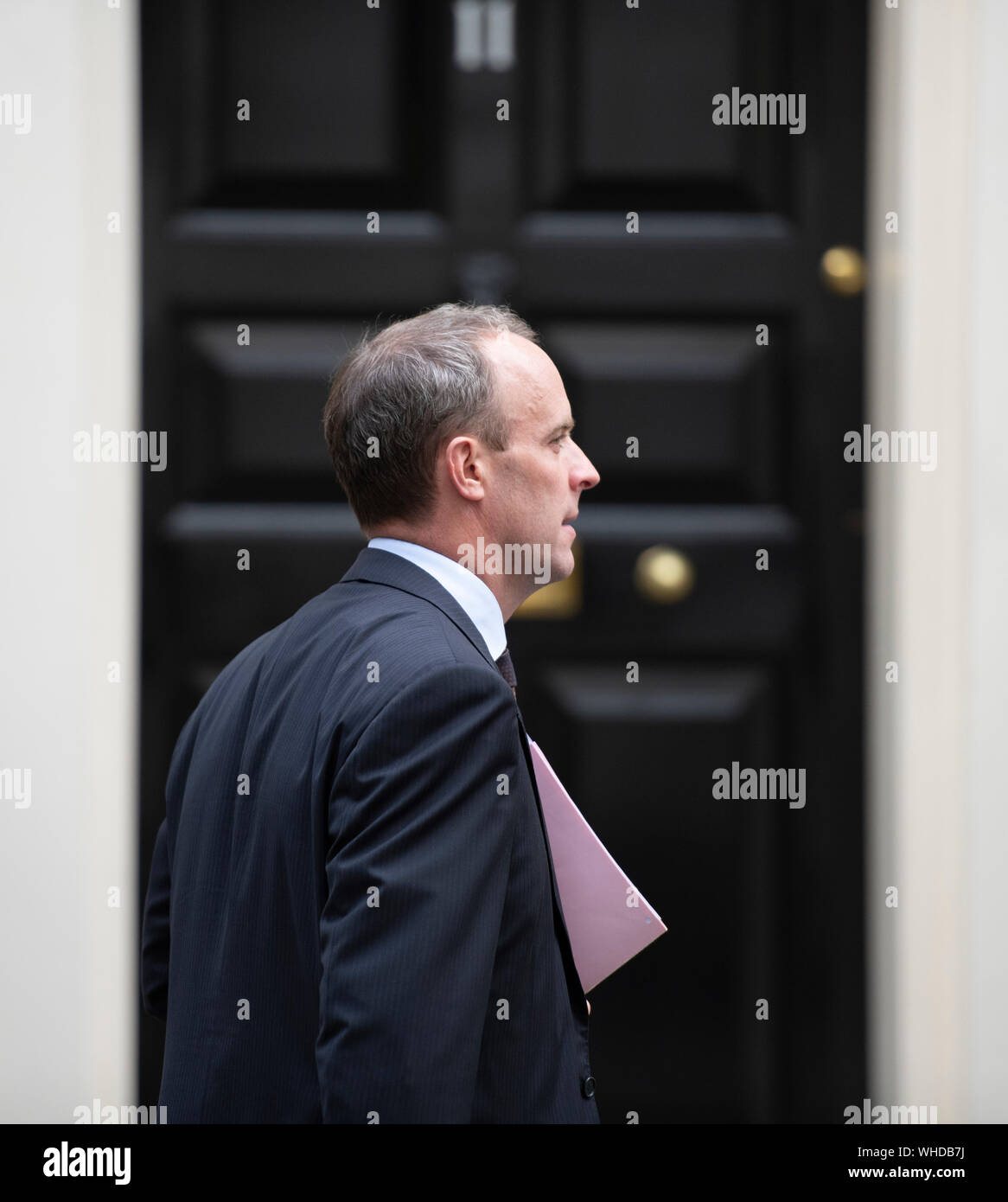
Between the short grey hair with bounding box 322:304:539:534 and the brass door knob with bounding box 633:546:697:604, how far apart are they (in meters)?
1.01

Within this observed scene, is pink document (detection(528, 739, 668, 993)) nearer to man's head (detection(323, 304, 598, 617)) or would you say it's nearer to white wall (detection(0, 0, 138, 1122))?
man's head (detection(323, 304, 598, 617))

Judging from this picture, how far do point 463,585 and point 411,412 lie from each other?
8.9 inches

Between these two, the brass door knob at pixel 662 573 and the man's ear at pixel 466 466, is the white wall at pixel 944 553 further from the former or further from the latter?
the man's ear at pixel 466 466

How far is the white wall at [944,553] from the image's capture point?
242 cm

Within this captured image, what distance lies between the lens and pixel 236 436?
8.25 feet

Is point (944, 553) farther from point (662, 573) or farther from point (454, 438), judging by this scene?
point (454, 438)

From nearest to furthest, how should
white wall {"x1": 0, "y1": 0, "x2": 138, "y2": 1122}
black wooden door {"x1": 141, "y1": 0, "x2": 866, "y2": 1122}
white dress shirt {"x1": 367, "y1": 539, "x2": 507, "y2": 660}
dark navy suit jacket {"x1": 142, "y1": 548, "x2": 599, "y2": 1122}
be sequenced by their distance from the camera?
dark navy suit jacket {"x1": 142, "y1": 548, "x2": 599, "y2": 1122}
white dress shirt {"x1": 367, "y1": 539, "x2": 507, "y2": 660}
white wall {"x1": 0, "y1": 0, "x2": 138, "y2": 1122}
black wooden door {"x1": 141, "y1": 0, "x2": 866, "y2": 1122}

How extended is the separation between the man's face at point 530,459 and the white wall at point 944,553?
1115mm

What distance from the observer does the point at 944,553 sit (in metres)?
2.47

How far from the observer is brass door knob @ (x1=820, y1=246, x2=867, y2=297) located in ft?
8.38

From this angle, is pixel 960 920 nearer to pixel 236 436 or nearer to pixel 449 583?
pixel 449 583

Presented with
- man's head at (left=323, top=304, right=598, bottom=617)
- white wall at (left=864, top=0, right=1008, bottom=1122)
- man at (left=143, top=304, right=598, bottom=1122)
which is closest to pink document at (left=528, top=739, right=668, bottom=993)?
man at (left=143, top=304, right=598, bottom=1122)

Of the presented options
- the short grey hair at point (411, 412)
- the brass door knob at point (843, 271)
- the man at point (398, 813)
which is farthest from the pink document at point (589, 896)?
the brass door knob at point (843, 271)
